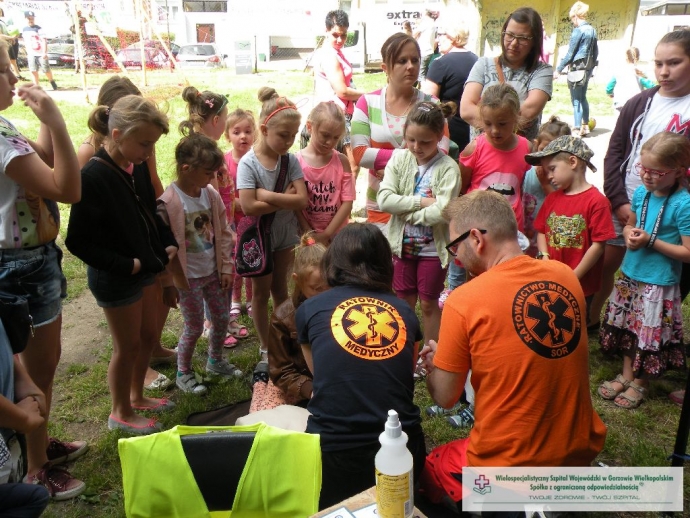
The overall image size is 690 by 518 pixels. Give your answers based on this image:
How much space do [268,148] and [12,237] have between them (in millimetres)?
1546

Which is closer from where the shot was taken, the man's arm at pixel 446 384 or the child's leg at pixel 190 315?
the man's arm at pixel 446 384

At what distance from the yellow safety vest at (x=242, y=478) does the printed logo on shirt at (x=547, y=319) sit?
758 mm

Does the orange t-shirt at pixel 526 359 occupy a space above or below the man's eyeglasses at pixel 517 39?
below

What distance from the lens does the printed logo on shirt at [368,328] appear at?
1.98m

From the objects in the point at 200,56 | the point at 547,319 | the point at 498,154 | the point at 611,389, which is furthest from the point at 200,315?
the point at 200,56

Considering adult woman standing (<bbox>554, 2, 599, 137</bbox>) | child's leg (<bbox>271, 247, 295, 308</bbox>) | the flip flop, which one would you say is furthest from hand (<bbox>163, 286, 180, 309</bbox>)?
adult woman standing (<bbox>554, 2, 599, 137</bbox>)

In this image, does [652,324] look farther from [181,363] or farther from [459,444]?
[181,363]

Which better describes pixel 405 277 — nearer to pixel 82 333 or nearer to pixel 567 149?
pixel 567 149

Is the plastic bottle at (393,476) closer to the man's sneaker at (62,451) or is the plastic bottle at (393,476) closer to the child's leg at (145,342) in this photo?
the child's leg at (145,342)

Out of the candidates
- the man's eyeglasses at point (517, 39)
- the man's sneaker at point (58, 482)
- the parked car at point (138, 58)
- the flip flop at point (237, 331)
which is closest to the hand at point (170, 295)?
the man's sneaker at point (58, 482)

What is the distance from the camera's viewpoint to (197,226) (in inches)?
129

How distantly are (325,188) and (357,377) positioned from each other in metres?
1.93

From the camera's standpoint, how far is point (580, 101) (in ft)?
32.0

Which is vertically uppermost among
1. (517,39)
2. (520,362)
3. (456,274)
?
(517,39)
